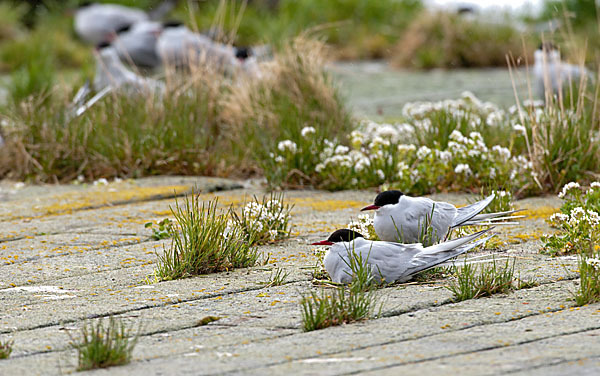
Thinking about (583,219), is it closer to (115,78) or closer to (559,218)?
(559,218)

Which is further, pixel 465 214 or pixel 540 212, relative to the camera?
pixel 540 212

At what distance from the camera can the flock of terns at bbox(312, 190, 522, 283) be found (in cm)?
318

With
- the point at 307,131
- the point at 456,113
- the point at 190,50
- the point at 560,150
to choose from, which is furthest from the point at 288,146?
the point at 190,50

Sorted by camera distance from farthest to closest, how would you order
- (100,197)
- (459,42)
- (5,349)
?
(459,42), (100,197), (5,349)

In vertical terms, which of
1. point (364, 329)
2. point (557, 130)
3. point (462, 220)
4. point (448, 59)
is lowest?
point (364, 329)

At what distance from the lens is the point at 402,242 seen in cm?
346

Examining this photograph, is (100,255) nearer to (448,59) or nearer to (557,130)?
(557,130)

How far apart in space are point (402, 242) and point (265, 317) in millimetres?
780

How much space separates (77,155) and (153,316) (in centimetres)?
363

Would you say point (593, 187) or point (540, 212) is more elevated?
point (593, 187)

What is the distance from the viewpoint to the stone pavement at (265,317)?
2404mm

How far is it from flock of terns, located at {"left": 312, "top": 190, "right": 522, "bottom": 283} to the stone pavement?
0.11m

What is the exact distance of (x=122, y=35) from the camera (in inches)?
493

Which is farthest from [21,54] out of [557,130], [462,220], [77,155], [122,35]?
[462,220]
